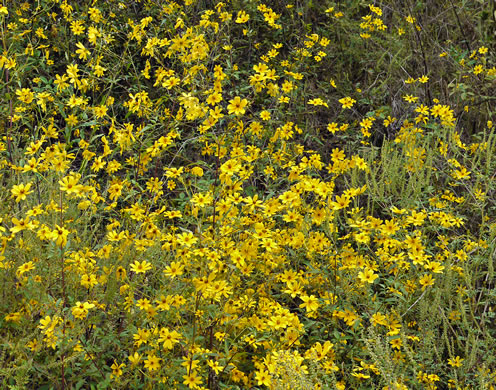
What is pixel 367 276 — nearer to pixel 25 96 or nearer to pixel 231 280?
pixel 231 280

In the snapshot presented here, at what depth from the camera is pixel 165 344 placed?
172 centimetres

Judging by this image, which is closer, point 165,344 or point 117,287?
point 165,344

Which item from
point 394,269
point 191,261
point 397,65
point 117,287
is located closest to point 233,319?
point 191,261

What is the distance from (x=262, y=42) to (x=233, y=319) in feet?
9.77

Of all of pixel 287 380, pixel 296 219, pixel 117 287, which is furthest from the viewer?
pixel 296 219

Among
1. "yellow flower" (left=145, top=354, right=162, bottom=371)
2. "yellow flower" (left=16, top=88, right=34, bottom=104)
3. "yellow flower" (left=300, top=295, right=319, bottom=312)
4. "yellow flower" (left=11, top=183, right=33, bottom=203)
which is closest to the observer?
"yellow flower" (left=145, top=354, right=162, bottom=371)

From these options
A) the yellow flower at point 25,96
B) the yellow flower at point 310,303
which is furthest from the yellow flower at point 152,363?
the yellow flower at point 25,96

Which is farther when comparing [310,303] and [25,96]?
[25,96]

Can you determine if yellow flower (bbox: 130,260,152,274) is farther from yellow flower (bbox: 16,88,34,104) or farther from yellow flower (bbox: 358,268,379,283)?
yellow flower (bbox: 16,88,34,104)

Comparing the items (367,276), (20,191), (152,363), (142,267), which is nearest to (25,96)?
(20,191)

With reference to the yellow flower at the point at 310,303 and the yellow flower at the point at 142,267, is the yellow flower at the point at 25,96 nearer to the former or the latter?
the yellow flower at the point at 142,267

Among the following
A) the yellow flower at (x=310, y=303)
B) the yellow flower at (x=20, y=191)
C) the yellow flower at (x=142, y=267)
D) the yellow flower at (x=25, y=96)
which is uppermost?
the yellow flower at (x=25, y=96)

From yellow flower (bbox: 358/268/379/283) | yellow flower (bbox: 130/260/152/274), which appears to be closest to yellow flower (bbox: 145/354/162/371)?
yellow flower (bbox: 130/260/152/274)

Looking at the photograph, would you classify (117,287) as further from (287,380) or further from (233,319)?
(287,380)
